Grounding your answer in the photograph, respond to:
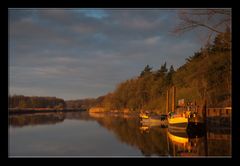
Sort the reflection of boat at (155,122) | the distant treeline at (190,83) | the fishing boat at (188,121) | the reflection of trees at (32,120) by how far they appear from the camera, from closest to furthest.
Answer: the fishing boat at (188,121) → the distant treeline at (190,83) → the reflection of boat at (155,122) → the reflection of trees at (32,120)

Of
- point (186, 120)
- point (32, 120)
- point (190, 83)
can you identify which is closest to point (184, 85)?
point (190, 83)

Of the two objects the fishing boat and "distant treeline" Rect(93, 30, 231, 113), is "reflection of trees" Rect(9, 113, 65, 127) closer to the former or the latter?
"distant treeline" Rect(93, 30, 231, 113)

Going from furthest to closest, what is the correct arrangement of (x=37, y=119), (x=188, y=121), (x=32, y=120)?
(x=37, y=119), (x=32, y=120), (x=188, y=121)

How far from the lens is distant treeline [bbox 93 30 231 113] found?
35.2m

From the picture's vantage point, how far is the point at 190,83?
45.8 meters

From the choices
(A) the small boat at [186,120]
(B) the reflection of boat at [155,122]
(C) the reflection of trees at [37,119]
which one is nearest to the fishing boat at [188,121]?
(A) the small boat at [186,120]

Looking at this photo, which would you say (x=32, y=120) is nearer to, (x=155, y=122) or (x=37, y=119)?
(x=37, y=119)

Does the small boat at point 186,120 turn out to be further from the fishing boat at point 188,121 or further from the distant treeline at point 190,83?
the distant treeline at point 190,83

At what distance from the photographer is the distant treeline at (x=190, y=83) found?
3516 cm
